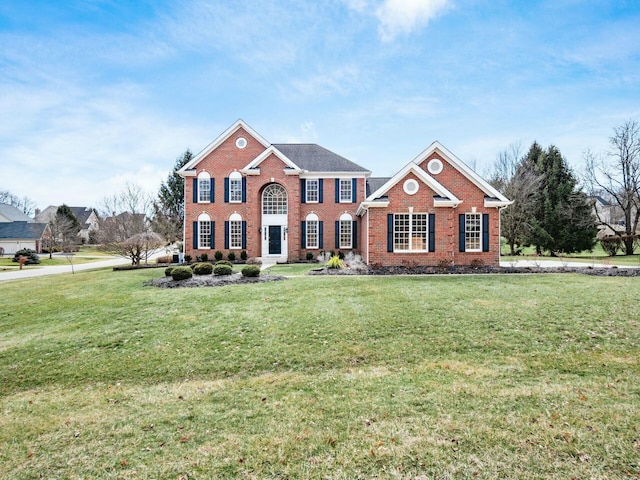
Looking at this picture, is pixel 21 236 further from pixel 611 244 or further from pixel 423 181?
pixel 611 244

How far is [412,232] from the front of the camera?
16.7 meters

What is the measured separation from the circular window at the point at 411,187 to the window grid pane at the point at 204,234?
1463 cm

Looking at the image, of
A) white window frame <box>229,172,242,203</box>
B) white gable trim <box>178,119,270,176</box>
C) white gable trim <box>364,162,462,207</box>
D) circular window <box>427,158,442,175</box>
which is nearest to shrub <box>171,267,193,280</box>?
white gable trim <box>364,162,462,207</box>

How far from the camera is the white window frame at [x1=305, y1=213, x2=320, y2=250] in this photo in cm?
2345

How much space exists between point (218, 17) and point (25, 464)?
14.0m

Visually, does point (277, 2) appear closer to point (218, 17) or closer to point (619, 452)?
point (218, 17)

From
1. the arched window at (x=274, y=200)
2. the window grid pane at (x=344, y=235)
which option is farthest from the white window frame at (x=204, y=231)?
the window grid pane at (x=344, y=235)

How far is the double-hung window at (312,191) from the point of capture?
77.6 ft

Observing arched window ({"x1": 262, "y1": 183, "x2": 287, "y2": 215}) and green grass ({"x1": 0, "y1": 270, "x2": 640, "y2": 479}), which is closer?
green grass ({"x1": 0, "y1": 270, "x2": 640, "y2": 479})

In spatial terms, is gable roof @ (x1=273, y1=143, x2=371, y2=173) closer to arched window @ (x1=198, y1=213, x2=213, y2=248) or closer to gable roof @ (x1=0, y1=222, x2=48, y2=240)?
arched window @ (x1=198, y1=213, x2=213, y2=248)

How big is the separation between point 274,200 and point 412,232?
10952mm

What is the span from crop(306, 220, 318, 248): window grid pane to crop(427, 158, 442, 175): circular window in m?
8.92

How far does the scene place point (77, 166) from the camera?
35.4 meters

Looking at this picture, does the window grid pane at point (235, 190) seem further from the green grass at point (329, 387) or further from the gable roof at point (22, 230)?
the gable roof at point (22, 230)
